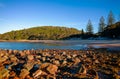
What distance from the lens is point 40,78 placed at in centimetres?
933

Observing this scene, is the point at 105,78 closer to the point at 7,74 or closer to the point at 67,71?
the point at 67,71

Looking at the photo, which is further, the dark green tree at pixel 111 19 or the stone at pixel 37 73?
the dark green tree at pixel 111 19

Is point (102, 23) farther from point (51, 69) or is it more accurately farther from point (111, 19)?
point (51, 69)

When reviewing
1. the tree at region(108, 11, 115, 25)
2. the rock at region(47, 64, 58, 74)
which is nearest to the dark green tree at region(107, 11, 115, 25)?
the tree at region(108, 11, 115, 25)

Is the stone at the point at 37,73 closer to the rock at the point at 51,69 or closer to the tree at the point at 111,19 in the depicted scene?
the rock at the point at 51,69

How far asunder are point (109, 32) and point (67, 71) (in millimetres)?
71844

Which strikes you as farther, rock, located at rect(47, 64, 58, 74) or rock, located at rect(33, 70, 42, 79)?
rock, located at rect(47, 64, 58, 74)

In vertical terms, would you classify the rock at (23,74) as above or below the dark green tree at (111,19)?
below

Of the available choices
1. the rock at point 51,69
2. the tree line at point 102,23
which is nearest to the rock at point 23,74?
the rock at point 51,69

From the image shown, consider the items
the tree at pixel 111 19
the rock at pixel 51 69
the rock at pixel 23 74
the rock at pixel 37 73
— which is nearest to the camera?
the rock at pixel 23 74

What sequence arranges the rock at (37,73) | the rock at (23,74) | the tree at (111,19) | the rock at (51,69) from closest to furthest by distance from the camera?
the rock at (23,74), the rock at (37,73), the rock at (51,69), the tree at (111,19)

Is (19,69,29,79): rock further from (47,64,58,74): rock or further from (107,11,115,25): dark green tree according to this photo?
(107,11,115,25): dark green tree

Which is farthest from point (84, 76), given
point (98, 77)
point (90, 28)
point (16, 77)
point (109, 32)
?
point (90, 28)

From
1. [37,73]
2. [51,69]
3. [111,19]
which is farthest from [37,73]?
[111,19]
